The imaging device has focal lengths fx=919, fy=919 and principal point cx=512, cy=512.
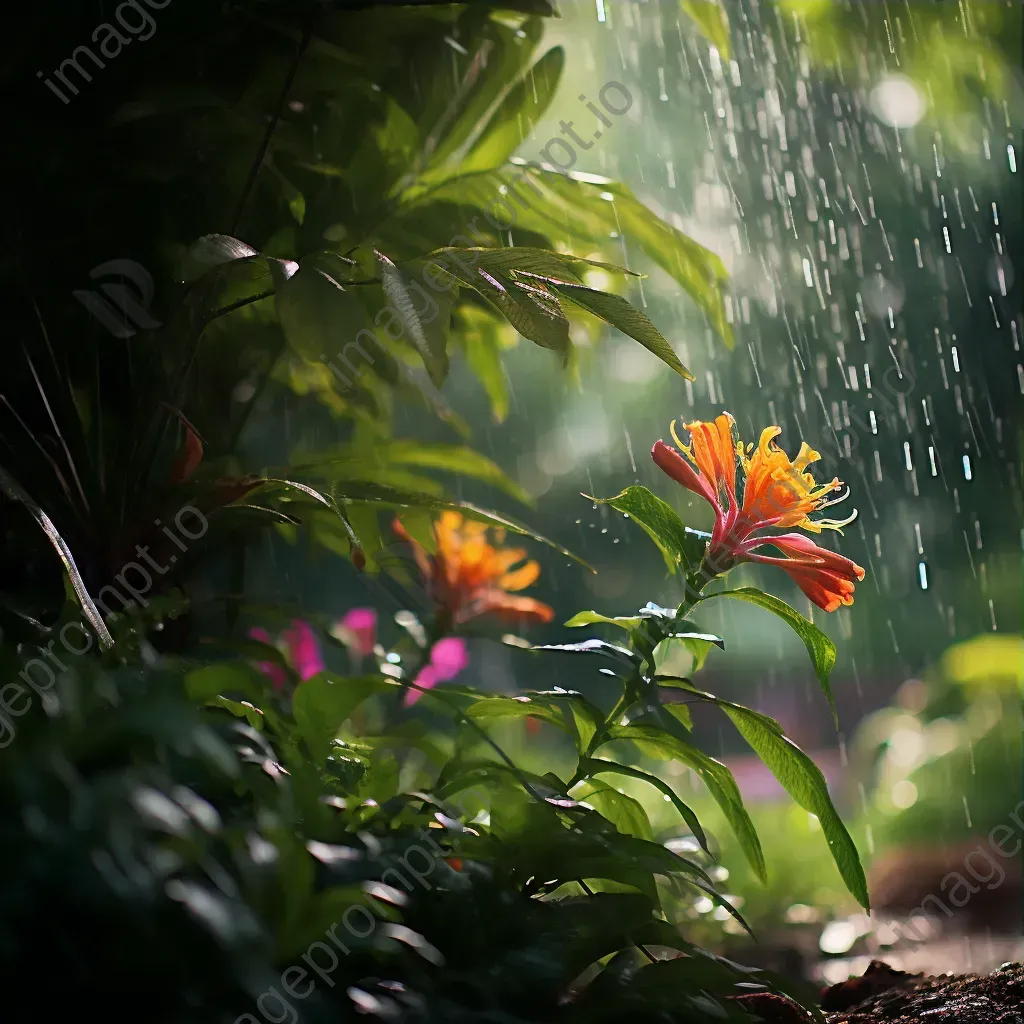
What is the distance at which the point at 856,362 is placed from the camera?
2.31 m

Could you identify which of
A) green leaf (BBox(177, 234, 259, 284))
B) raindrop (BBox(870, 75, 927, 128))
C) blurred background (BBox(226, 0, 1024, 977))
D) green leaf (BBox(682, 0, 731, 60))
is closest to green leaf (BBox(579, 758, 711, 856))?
green leaf (BBox(177, 234, 259, 284))

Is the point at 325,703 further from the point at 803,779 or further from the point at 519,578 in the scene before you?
the point at 519,578

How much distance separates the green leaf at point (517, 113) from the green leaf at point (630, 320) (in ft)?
1.24

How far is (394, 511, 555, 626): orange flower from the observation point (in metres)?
0.86

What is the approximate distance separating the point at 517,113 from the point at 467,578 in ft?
1.37

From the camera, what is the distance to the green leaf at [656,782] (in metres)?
0.52

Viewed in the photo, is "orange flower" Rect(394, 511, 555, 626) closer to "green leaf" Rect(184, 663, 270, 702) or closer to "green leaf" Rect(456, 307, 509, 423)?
"green leaf" Rect(456, 307, 509, 423)

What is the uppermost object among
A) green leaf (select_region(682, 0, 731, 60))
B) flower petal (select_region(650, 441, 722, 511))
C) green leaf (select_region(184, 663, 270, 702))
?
green leaf (select_region(682, 0, 731, 60))

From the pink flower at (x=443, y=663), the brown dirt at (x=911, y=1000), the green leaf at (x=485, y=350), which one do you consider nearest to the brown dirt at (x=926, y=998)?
the brown dirt at (x=911, y=1000)

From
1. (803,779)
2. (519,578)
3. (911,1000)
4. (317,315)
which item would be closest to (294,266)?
(317,315)

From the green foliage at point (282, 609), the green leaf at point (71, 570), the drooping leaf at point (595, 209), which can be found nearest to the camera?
the green foliage at point (282, 609)

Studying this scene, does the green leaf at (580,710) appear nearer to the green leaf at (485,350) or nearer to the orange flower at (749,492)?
the orange flower at (749,492)

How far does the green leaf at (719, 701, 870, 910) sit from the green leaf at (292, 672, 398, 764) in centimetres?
21

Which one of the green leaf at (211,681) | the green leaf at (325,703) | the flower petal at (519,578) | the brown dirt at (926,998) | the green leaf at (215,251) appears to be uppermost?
the green leaf at (215,251)
